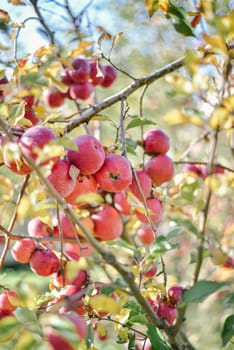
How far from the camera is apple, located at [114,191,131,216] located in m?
1.05

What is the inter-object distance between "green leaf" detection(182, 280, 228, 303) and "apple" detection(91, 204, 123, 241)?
0.41 m

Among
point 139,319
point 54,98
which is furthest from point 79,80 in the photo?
point 139,319

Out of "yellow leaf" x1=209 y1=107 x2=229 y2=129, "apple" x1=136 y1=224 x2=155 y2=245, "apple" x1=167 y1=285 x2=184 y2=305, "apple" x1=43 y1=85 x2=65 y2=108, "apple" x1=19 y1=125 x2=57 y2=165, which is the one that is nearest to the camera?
"yellow leaf" x1=209 y1=107 x2=229 y2=129

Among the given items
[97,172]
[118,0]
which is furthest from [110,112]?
[97,172]

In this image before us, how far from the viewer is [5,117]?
863 mm

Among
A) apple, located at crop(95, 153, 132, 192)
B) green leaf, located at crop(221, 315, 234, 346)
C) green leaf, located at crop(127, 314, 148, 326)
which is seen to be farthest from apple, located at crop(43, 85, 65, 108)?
green leaf, located at crop(221, 315, 234, 346)

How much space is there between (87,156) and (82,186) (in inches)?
2.8

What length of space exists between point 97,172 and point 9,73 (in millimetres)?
298

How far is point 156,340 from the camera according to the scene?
800 mm

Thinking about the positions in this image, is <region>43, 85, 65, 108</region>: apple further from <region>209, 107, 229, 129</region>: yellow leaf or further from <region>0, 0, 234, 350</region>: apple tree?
<region>209, 107, 229, 129</region>: yellow leaf

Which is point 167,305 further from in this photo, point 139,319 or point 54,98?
point 54,98

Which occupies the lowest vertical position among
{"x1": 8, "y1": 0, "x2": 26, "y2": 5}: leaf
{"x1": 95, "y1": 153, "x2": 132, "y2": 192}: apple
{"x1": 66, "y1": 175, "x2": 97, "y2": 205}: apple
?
{"x1": 66, "y1": 175, "x2": 97, "y2": 205}: apple

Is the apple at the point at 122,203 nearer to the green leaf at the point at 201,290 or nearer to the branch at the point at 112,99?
the branch at the point at 112,99

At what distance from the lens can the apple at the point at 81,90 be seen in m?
1.38
